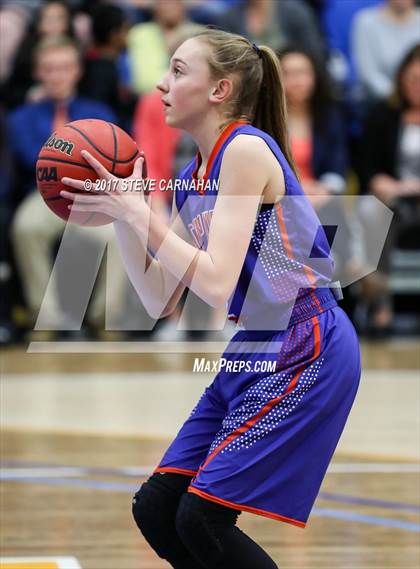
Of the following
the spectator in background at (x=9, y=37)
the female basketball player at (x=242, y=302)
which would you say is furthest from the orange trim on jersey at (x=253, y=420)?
the spectator in background at (x=9, y=37)

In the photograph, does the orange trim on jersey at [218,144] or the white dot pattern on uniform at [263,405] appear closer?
the white dot pattern on uniform at [263,405]

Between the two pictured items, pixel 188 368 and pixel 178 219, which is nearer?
pixel 178 219

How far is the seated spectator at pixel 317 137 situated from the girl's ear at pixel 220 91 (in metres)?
5.88

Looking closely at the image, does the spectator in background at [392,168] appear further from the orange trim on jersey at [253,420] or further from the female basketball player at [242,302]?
the orange trim on jersey at [253,420]

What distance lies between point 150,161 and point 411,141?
1.93 meters

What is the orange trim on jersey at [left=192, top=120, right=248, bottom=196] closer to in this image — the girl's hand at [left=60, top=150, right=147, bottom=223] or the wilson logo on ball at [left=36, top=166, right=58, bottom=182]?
the girl's hand at [left=60, top=150, right=147, bottom=223]

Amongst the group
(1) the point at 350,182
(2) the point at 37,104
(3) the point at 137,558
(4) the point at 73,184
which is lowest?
(1) the point at 350,182

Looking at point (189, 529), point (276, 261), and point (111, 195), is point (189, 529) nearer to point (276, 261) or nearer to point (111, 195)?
point (276, 261)

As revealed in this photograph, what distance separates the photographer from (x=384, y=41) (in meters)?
10.7

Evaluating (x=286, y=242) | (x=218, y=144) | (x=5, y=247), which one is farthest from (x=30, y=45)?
(x=286, y=242)

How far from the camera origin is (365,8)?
11.5m

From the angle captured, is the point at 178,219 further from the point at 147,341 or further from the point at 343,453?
the point at 147,341

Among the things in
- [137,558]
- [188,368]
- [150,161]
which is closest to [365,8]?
[150,161]

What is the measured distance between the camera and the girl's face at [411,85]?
9703 mm
